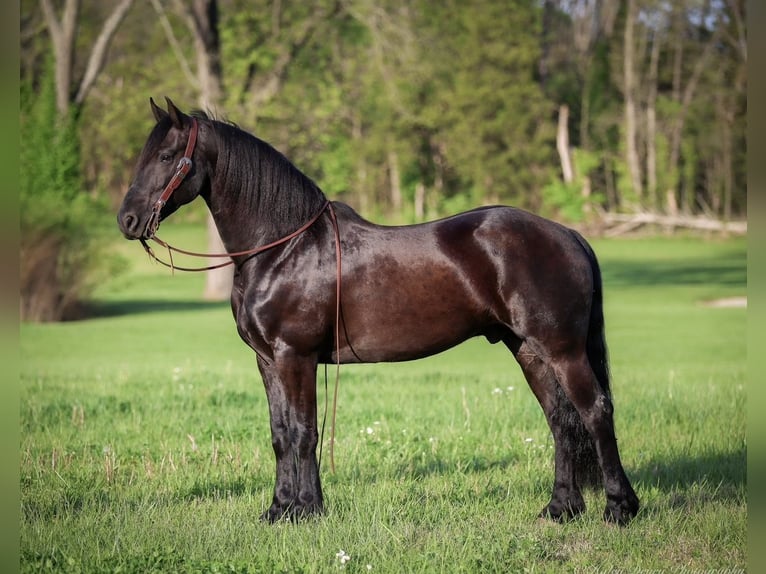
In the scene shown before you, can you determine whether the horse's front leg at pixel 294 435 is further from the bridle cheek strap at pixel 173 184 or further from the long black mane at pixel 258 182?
the bridle cheek strap at pixel 173 184

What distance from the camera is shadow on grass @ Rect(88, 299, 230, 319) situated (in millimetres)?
20547

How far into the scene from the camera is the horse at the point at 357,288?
16.4 ft

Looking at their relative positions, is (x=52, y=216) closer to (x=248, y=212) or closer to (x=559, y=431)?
(x=248, y=212)

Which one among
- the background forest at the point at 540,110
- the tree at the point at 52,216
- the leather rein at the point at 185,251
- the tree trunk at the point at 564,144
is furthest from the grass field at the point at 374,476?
the tree trunk at the point at 564,144

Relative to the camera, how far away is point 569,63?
4438 cm

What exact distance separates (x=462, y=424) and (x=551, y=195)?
107 feet

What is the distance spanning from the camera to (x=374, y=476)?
6.09m

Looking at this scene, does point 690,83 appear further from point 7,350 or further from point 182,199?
point 7,350

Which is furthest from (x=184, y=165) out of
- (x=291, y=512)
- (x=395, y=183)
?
(x=395, y=183)

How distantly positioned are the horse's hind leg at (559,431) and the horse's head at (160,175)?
216 cm

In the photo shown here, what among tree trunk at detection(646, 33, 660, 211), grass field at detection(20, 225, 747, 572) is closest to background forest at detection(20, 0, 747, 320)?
tree trunk at detection(646, 33, 660, 211)

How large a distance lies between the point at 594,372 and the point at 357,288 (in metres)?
1.47

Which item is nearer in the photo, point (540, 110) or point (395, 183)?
point (540, 110)

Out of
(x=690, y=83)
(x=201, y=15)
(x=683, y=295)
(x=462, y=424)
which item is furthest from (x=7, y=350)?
(x=690, y=83)
